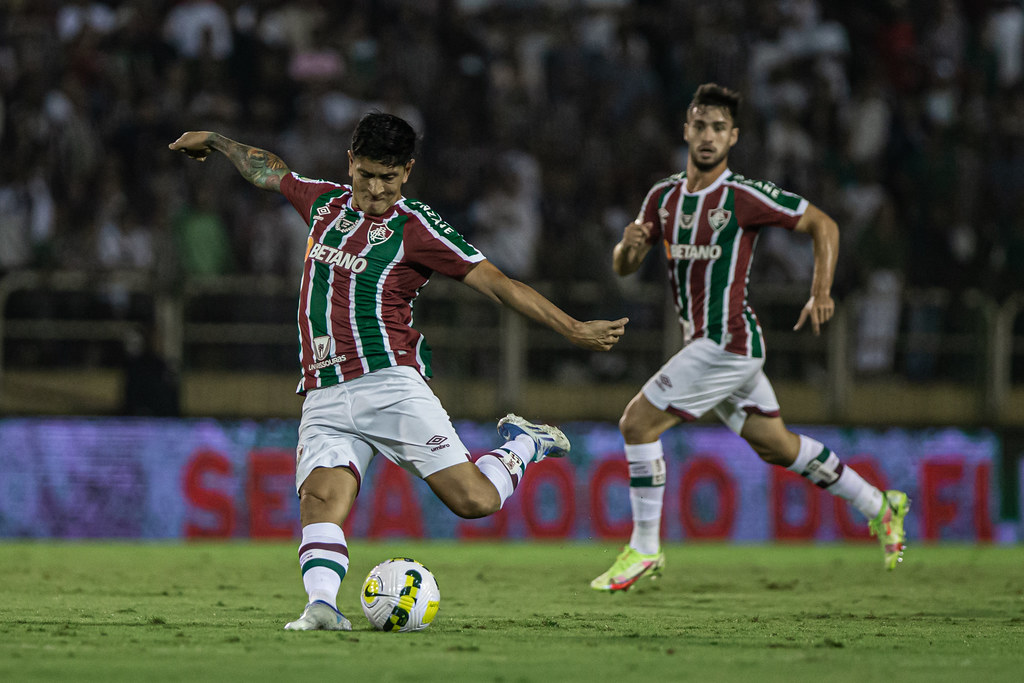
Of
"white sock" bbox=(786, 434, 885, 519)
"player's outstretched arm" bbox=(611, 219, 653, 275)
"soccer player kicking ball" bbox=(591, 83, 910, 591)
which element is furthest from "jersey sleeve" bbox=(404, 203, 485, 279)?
"white sock" bbox=(786, 434, 885, 519)

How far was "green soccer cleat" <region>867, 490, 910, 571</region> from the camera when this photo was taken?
343 inches

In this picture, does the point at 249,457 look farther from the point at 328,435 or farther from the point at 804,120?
the point at 804,120

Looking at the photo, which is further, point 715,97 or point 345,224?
point 715,97

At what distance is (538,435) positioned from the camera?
23.4 ft

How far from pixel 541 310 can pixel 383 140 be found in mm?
963

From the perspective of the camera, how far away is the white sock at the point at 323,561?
5.82 meters

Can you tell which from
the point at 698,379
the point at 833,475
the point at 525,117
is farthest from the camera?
the point at 525,117

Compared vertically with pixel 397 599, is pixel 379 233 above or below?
Answer: above

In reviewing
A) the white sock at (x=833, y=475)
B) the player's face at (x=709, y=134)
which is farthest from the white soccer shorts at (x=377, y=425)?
the white sock at (x=833, y=475)

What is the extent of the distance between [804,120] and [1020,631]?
9276mm

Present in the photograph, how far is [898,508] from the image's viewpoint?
880 centimetres

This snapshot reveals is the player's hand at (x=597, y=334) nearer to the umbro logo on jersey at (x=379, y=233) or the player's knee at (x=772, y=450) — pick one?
the umbro logo on jersey at (x=379, y=233)

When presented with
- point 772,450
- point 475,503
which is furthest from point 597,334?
point 772,450

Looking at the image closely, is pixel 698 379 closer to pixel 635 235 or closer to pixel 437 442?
pixel 635 235
